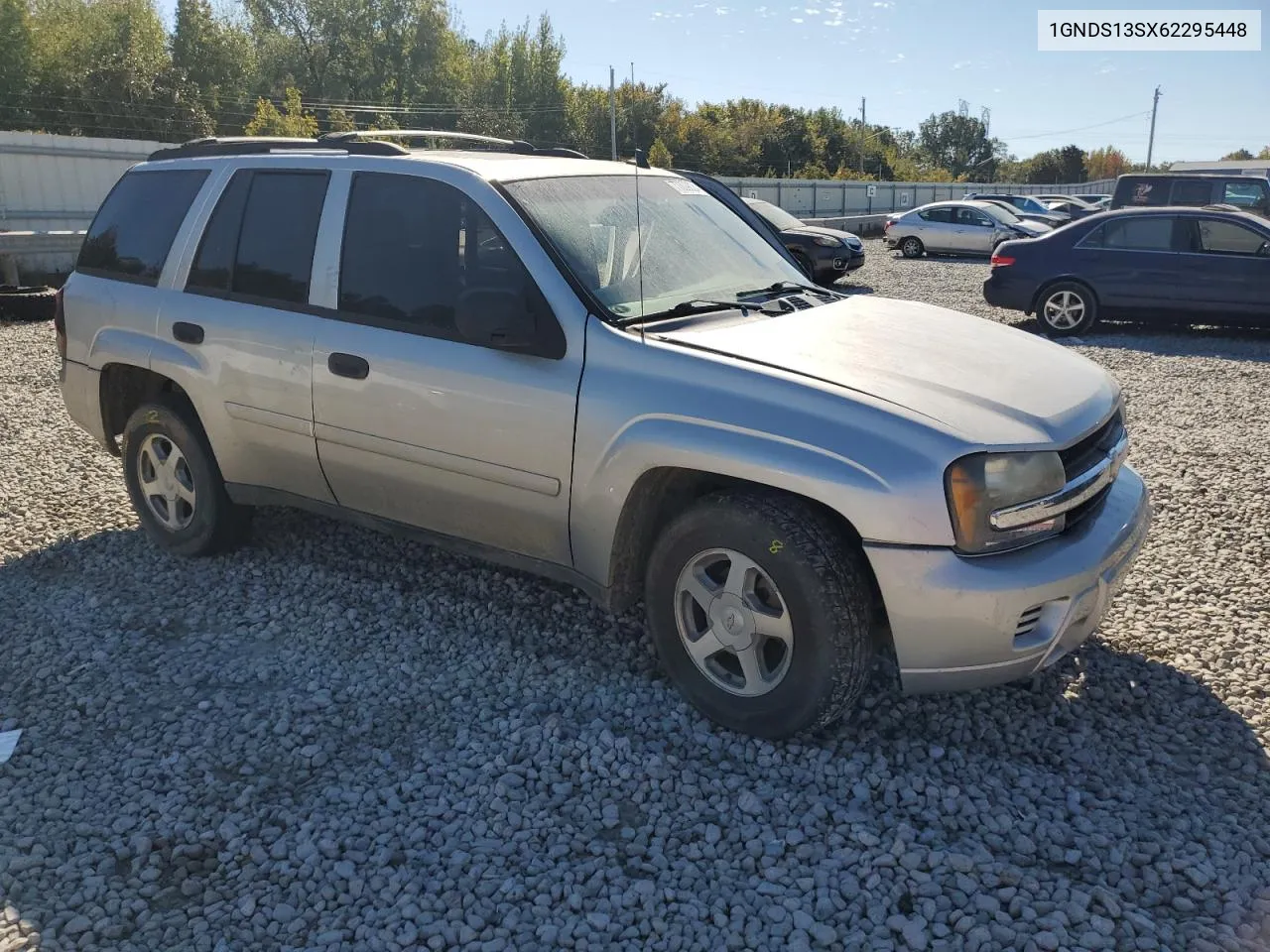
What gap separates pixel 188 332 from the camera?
458cm

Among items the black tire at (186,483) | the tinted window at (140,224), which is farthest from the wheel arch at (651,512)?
the tinted window at (140,224)

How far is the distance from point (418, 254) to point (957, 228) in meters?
22.1

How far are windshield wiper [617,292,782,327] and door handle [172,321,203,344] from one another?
7.11ft

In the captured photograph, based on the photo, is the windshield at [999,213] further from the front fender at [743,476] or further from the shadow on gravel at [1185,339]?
the front fender at [743,476]

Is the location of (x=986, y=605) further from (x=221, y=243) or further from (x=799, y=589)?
(x=221, y=243)

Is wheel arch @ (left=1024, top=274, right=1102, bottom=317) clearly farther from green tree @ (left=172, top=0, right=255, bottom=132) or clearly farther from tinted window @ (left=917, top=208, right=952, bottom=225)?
green tree @ (left=172, top=0, right=255, bottom=132)

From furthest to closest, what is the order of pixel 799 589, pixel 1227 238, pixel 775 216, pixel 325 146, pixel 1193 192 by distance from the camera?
pixel 775 216, pixel 1193 192, pixel 1227 238, pixel 325 146, pixel 799 589

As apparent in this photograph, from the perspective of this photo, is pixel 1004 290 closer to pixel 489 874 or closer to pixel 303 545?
pixel 303 545

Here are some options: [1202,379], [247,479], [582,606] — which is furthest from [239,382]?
[1202,379]

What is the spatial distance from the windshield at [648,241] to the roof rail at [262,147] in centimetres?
81

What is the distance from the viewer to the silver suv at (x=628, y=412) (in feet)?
9.93

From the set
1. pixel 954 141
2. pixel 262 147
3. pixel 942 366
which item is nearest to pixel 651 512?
pixel 942 366

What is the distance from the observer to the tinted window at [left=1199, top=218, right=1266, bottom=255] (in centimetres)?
1079

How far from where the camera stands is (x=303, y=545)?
522cm
